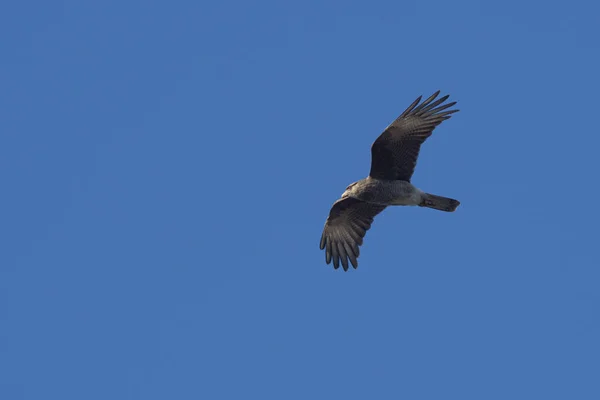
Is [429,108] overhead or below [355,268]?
overhead

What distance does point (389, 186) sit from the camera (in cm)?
2716

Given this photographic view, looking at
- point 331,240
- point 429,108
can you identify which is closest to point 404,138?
point 429,108

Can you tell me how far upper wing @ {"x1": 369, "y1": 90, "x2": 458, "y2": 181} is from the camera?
88.1 ft

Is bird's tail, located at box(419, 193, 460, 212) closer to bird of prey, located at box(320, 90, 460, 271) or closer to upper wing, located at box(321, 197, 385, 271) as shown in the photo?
bird of prey, located at box(320, 90, 460, 271)

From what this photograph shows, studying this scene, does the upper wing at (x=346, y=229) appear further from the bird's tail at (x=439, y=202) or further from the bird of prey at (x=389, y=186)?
the bird's tail at (x=439, y=202)

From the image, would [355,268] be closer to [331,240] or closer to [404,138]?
[331,240]

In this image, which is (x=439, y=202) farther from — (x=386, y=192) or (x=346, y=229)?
(x=346, y=229)

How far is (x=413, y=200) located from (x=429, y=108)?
1907mm

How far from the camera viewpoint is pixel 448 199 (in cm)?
2736

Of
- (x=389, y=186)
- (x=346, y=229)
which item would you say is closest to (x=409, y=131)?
(x=389, y=186)

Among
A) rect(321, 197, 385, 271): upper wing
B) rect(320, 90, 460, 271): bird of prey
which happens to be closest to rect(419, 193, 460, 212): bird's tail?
rect(320, 90, 460, 271): bird of prey

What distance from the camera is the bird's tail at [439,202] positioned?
27.3 meters

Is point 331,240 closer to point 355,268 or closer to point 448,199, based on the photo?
point 355,268

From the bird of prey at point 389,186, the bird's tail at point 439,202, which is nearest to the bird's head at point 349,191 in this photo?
the bird of prey at point 389,186
